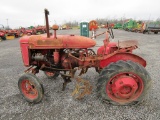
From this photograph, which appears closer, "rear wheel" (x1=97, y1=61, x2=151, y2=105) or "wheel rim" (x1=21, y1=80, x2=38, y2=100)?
"rear wheel" (x1=97, y1=61, x2=151, y2=105)

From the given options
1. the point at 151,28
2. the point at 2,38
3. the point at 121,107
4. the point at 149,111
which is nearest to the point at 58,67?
the point at 121,107

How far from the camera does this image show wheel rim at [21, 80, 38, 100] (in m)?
2.91

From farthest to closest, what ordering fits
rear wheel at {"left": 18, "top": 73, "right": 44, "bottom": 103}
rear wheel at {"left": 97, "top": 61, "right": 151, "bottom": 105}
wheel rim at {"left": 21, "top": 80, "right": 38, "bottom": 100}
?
wheel rim at {"left": 21, "top": 80, "right": 38, "bottom": 100} < rear wheel at {"left": 18, "top": 73, "right": 44, "bottom": 103} < rear wheel at {"left": 97, "top": 61, "right": 151, "bottom": 105}

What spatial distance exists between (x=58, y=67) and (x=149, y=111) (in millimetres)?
2032

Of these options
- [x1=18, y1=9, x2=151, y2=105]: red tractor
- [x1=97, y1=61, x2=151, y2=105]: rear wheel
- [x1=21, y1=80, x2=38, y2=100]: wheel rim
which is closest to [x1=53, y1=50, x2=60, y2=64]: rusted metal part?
[x1=18, y1=9, x2=151, y2=105]: red tractor

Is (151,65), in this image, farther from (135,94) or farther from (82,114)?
(82,114)

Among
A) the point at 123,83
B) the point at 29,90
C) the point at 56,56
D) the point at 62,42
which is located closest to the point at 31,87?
the point at 29,90

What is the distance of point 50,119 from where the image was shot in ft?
7.86

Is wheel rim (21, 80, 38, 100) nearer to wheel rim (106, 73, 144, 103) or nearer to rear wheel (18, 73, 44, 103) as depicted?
rear wheel (18, 73, 44, 103)

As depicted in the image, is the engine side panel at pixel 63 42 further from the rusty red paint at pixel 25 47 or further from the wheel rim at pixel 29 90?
the wheel rim at pixel 29 90

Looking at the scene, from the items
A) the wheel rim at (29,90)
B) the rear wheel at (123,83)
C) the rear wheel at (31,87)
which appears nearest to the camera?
the rear wheel at (123,83)

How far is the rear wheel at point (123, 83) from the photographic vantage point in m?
2.41

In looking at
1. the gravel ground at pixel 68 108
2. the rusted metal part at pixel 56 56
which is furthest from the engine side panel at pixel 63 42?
the gravel ground at pixel 68 108

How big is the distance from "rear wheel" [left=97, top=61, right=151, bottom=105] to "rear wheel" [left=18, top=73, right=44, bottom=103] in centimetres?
118
